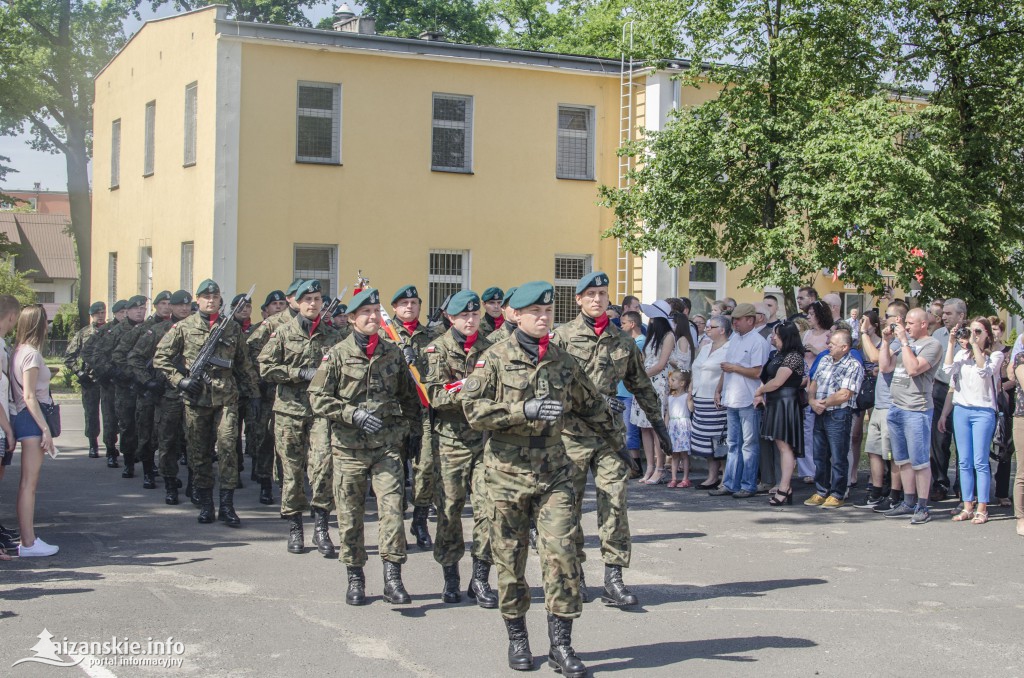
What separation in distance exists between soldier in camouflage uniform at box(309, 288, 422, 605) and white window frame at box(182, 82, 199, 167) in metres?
16.2

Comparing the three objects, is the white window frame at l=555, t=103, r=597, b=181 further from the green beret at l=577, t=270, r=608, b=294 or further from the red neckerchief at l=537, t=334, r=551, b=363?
the red neckerchief at l=537, t=334, r=551, b=363

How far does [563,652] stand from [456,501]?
2.15 metres

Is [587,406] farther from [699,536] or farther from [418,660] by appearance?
[699,536]

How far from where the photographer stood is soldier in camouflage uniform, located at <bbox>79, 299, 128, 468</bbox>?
48.1 feet

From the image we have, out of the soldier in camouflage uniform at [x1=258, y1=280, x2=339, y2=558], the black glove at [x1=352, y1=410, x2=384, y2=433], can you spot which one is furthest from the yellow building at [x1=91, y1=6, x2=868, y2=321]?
the black glove at [x1=352, y1=410, x2=384, y2=433]

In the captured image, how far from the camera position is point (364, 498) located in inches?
308

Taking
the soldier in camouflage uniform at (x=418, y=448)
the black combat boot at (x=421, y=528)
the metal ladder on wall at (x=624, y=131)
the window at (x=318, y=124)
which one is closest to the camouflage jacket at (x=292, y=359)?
the soldier in camouflage uniform at (x=418, y=448)

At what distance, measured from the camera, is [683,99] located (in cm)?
2406

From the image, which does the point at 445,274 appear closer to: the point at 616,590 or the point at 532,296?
the point at 616,590

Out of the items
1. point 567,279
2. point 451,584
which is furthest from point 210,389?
point 567,279

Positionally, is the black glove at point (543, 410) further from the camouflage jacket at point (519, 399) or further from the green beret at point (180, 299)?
the green beret at point (180, 299)

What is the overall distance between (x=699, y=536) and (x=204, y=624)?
4.70 m

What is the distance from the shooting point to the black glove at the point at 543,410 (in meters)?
6.00

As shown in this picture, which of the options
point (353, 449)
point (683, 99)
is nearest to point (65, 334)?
point (683, 99)
